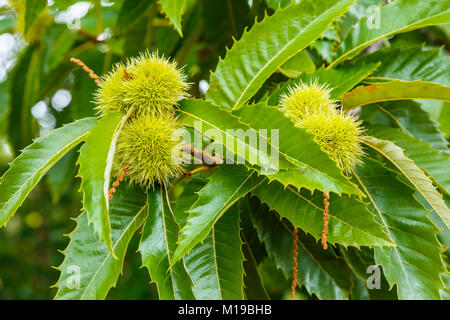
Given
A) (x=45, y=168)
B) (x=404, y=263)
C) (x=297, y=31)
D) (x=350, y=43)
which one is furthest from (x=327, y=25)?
(x=45, y=168)

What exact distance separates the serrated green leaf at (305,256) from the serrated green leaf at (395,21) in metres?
0.50

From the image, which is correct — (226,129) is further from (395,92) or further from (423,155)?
(423,155)

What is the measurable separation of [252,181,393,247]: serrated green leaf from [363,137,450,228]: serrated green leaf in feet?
0.64

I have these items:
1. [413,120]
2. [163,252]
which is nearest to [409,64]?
[413,120]

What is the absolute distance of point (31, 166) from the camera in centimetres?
88

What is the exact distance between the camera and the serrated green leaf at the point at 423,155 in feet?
3.50

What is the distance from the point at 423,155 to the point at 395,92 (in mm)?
214

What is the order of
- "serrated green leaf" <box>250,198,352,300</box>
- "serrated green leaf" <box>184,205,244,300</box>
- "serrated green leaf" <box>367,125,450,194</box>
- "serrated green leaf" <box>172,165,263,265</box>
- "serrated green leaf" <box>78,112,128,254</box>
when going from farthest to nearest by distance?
"serrated green leaf" <box>250,198,352,300</box>, "serrated green leaf" <box>367,125,450,194</box>, "serrated green leaf" <box>184,205,244,300</box>, "serrated green leaf" <box>172,165,263,265</box>, "serrated green leaf" <box>78,112,128,254</box>

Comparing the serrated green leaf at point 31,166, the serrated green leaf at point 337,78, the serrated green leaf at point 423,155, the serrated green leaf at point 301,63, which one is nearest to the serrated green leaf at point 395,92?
the serrated green leaf at point 337,78

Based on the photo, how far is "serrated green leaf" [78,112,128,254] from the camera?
70 centimetres

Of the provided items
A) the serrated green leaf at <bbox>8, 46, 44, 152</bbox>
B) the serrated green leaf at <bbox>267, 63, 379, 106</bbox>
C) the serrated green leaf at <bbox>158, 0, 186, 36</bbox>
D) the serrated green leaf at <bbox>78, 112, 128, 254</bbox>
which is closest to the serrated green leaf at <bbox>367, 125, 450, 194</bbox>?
the serrated green leaf at <bbox>267, 63, 379, 106</bbox>

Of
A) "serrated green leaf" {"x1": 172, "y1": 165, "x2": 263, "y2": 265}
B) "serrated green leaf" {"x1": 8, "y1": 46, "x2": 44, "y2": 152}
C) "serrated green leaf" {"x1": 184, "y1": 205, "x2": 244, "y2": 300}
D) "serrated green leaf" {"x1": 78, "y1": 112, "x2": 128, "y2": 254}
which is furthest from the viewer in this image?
"serrated green leaf" {"x1": 8, "y1": 46, "x2": 44, "y2": 152}

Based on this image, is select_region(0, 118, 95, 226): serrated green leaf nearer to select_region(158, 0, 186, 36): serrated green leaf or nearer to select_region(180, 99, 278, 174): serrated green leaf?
select_region(180, 99, 278, 174): serrated green leaf

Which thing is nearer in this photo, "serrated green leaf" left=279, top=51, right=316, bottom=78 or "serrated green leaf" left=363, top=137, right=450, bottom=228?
"serrated green leaf" left=363, top=137, right=450, bottom=228
